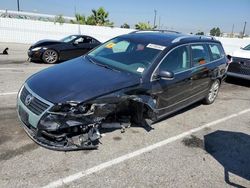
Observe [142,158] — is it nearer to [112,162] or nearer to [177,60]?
[112,162]

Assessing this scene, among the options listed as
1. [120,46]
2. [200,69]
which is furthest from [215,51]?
[120,46]

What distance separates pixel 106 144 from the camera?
4273 millimetres

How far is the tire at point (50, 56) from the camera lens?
448 inches

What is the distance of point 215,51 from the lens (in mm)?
6852

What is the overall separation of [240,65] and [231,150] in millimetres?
5982

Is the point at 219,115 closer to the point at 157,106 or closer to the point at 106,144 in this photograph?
the point at 157,106

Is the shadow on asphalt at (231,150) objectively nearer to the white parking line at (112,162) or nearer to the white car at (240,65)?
the white parking line at (112,162)

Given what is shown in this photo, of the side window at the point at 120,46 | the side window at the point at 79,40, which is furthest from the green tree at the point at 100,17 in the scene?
the side window at the point at 120,46

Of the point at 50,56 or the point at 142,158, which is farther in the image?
the point at 50,56

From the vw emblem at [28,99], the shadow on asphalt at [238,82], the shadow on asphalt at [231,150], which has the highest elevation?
the vw emblem at [28,99]

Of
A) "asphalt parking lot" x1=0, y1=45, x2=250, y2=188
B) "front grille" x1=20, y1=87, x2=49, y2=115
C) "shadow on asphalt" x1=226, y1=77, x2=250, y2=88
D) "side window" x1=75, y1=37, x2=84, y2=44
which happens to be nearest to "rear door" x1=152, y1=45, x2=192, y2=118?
"asphalt parking lot" x1=0, y1=45, x2=250, y2=188

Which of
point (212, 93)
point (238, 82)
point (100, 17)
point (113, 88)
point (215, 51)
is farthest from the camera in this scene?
point (100, 17)

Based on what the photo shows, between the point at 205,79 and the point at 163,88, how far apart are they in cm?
183

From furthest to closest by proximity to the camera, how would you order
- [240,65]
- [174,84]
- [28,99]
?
[240,65] < [174,84] < [28,99]
